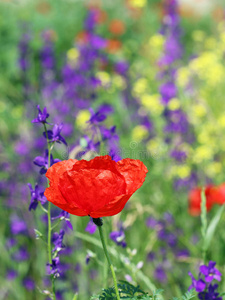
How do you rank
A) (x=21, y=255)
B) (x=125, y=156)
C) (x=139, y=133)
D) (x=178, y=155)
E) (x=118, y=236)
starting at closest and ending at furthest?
(x=118, y=236), (x=125, y=156), (x=21, y=255), (x=178, y=155), (x=139, y=133)

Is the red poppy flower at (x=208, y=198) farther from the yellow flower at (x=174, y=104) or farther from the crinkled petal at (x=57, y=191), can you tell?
the crinkled petal at (x=57, y=191)

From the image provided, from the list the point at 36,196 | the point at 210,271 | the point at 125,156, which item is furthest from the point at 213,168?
the point at 36,196

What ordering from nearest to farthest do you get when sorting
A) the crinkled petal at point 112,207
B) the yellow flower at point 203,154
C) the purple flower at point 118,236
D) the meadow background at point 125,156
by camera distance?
1. the crinkled petal at point 112,207
2. the purple flower at point 118,236
3. the meadow background at point 125,156
4. the yellow flower at point 203,154

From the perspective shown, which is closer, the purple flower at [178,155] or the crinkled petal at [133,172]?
the crinkled petal at [133,172]

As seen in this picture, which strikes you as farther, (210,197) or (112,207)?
(210,197)

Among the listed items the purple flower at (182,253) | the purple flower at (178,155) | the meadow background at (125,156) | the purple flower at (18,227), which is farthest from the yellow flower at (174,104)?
the purple flower at (18,227)

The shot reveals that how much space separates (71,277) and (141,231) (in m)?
0.50

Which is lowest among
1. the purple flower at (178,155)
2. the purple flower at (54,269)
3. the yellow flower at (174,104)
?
the purple flower at (54,269)

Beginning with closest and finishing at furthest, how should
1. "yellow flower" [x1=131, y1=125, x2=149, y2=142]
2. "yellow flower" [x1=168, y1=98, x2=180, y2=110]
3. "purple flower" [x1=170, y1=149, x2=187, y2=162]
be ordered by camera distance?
"purple flower" [x1=170, y1=149, x2=187, y2=162] → "yellow flower" [x1=168, y1=98, x2=180, y2=110] → "yellow flower" [x1=131, y1=125, x2=149, y2=142]

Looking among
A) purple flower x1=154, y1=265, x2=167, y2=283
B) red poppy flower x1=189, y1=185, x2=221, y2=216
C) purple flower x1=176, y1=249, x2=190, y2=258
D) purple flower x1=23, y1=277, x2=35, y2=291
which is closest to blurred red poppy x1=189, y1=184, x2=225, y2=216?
red poppy flower x1=189, y1=185, x2=221, y2=216

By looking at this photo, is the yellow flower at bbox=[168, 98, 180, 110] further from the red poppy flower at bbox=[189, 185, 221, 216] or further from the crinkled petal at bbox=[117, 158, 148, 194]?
the crinkled petal at bbox=[117, 158, 148, 194]

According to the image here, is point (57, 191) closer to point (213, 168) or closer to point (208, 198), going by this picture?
point (208, 198)

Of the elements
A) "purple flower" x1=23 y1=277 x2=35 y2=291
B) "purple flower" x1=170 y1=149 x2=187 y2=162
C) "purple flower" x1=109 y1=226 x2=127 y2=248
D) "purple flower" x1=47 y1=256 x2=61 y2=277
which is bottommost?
"purple flower" x1=23 y1=277 x2=35 y2=291

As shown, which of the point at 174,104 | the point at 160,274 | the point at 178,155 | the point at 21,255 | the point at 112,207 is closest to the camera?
the point at 112,207
